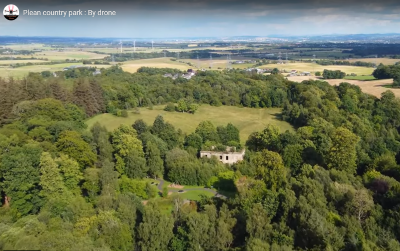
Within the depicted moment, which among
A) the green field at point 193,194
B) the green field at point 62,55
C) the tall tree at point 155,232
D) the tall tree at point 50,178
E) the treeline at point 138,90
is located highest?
the green field at point 62,55

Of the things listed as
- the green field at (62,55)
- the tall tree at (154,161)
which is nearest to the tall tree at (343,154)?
the tall tree at (154,161)

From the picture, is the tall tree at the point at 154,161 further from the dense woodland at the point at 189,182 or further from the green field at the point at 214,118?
the green field at the point at 214,118

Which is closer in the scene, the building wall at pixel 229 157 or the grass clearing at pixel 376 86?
the building wall at pixel 229 157

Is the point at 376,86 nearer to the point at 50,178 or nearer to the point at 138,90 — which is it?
the point at 138,90

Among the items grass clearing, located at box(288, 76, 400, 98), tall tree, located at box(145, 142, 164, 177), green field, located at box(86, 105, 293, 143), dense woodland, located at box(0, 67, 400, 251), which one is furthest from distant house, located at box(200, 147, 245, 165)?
grass clearing, located at box(288, 76, 400, 98)

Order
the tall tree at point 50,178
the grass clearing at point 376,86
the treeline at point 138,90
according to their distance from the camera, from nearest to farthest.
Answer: the tall tree at point 50,178, the treeline at point 138,90, the grass clearing at point 376,86

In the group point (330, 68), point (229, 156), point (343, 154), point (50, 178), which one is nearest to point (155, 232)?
point (50, 178)
